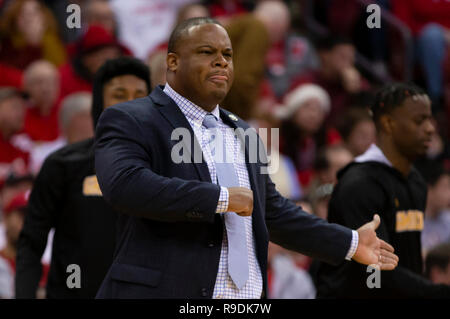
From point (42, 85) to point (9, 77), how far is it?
0.46 m

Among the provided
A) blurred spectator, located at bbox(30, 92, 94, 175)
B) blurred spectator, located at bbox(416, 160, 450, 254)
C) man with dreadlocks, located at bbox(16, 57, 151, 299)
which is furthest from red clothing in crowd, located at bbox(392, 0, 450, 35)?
man with dreadlocks, located at bbox(16, 57, 151, 299)

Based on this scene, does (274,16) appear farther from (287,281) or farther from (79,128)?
(287,281)

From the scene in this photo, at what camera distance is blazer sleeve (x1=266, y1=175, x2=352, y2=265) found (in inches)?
129

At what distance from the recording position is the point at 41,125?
6926 millimetres

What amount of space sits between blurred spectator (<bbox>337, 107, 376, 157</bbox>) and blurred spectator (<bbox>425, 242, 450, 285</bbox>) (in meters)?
2.25

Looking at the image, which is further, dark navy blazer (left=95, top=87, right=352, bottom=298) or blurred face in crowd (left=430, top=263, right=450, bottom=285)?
blurred face in crowd (left=430, top=263, right=450, bottom=285)

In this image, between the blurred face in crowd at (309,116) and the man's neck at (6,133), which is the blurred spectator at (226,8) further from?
the man's neck at (6,133)

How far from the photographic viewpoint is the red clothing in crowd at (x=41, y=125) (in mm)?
6875

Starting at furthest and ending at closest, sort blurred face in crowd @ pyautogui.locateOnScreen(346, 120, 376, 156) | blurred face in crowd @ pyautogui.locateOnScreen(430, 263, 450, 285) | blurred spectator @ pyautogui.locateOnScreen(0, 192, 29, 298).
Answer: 1. blurred face in crowd @ pyautogui.locateOnScreen(346, 120, 376, 156)
2. blurred spectator @ pyautogui.locateOnScreen(0, 192, 29, 298)
3. blurred face in crowd @ pyautogui.locateOnScreen(430, 263, 450, 285)

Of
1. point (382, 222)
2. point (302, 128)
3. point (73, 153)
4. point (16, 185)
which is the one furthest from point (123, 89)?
point (302, 128)

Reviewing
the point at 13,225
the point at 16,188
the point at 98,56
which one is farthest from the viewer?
the point at 98,56

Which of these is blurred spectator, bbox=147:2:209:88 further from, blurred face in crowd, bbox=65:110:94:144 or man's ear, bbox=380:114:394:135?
man's ear, bbox=380:114:394:135

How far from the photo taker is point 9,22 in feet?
23.4
